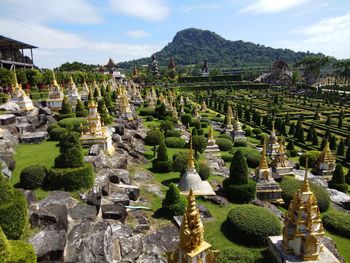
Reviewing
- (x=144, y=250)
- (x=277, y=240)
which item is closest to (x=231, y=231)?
(x=277, y=240)

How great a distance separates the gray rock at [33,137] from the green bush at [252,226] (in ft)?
58.0

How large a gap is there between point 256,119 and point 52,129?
37.1 meters

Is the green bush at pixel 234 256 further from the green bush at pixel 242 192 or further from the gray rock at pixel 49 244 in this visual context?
the gray rock at pixel 49 244

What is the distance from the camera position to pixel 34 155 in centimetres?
2205

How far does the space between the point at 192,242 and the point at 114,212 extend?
767 cm

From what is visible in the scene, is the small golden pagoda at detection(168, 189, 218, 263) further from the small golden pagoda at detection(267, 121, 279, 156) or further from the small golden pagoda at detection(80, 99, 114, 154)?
the small golden pagoda at detection(267, 121, 279, 156)

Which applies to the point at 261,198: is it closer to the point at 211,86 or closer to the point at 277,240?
the point at 277,240

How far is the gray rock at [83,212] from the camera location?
13.6 metres

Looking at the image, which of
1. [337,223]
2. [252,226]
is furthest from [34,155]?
[337,223]

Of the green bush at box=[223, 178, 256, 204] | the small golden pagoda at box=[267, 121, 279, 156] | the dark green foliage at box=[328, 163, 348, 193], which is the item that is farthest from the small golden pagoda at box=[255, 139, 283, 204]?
the small golden pagoda at box=[267, 121, 279, 156]

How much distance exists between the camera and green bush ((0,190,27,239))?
421 inches

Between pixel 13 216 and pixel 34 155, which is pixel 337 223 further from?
pixel 34 155

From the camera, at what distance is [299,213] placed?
42.6ft

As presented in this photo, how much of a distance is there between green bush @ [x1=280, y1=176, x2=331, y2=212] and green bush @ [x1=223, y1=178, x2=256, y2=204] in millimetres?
3448
